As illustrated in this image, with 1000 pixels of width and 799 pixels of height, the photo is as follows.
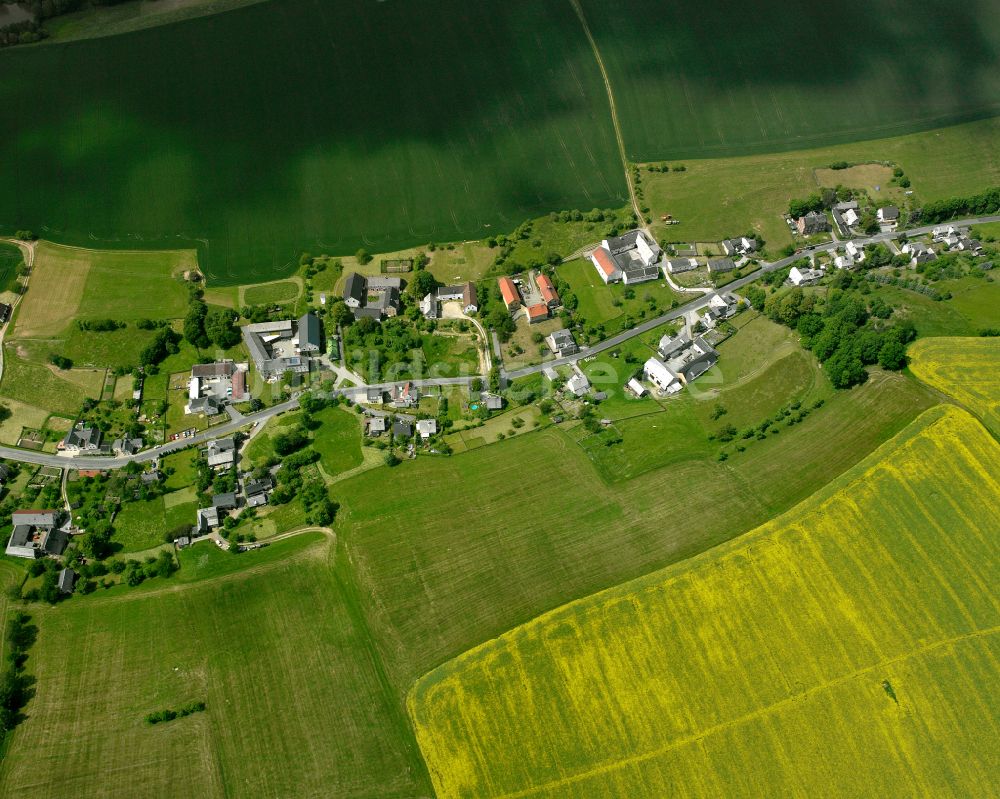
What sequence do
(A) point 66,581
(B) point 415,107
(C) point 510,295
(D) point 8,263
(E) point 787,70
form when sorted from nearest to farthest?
1. (A) point 66,581
2. (C) point 510,295
3. (D) point 8,263
4. (B) point 415,107
5. (E) point 787,70

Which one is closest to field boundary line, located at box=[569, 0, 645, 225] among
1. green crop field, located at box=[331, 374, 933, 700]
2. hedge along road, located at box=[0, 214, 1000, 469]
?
hedge along road, located at box=[0, 214, 1000, 469]

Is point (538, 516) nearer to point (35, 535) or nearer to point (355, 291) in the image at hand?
point (355, 291)

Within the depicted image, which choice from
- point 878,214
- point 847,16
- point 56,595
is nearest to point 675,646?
point 56,595

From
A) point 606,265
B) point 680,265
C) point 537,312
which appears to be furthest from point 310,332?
point 680,265

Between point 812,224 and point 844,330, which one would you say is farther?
point 812,224

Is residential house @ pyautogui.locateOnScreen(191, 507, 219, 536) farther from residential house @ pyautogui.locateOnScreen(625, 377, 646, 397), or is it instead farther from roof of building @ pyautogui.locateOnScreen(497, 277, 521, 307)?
residential house @ pyautogui.locateOnScreen(625, 377, 646, 397)

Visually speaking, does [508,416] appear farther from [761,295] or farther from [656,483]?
[761,295]

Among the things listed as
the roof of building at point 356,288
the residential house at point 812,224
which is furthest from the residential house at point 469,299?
the residential house at point 812,224
